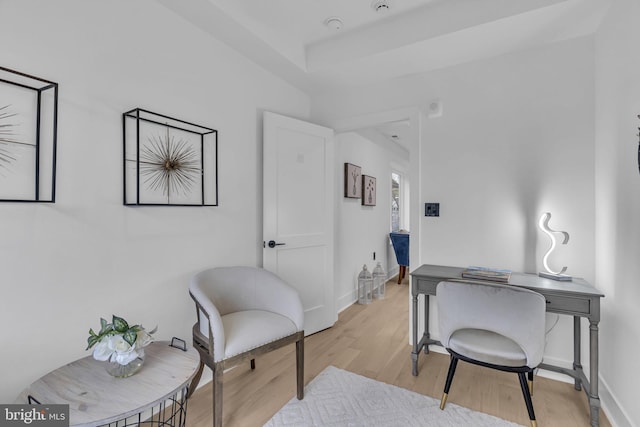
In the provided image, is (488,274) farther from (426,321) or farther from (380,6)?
(380,6)

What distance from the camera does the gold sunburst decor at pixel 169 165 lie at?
189cm

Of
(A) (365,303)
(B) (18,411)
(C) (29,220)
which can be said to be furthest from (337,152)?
(B) (18,411)

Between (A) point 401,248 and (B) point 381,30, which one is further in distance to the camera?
(A) point 401,248

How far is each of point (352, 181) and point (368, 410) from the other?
2.59m

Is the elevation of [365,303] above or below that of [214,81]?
below

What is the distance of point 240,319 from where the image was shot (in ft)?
6.40

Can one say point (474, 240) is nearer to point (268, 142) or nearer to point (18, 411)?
point (268, 142)

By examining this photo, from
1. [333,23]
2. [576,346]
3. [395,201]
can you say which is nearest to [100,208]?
[333,23]

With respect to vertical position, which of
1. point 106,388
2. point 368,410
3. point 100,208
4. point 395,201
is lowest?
point 368,410

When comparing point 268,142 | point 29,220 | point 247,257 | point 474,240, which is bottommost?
point 247,257

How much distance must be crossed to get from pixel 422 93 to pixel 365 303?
2.57m

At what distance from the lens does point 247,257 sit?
8.55 feet

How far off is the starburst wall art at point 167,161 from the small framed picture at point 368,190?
2.44m

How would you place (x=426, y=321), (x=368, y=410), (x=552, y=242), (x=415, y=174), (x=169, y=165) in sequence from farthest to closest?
(x=415, y=174)
(x=426, y=321)
(x=552, y=242)
(x=169, y=165)
(x=368, y=410)
